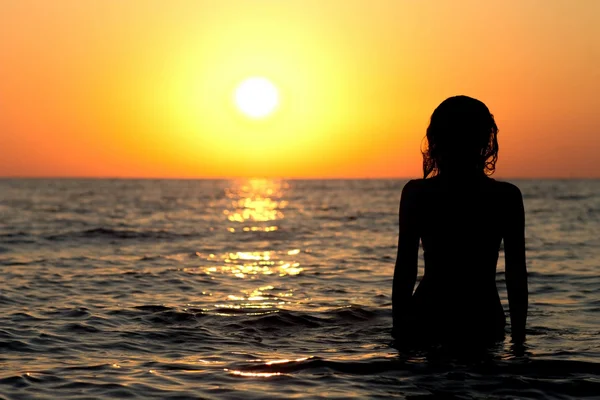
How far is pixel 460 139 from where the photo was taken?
16.2 ft

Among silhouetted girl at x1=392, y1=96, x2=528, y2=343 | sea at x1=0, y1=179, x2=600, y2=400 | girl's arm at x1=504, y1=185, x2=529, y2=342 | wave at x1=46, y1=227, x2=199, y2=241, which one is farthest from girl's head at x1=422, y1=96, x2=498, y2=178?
wave at x1=46, y1=227, x2=199, y2=241

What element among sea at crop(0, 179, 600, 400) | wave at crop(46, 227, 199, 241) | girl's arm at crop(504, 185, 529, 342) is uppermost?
wave at crop(46, 227, 199, 241)

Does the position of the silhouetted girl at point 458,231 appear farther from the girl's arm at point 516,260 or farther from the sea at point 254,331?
the sea at point 254,331

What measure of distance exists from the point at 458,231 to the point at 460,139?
640 mm

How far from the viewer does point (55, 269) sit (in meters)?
15.0

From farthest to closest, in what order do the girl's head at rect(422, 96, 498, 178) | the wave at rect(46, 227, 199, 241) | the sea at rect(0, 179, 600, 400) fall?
the wave at rect(46, 227, 199, 241) < the sea at rect(0, 179, 600, 400) < the girl's head at rect(422, 96, 498, 178)

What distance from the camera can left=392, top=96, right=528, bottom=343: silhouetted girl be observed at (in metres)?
4.95

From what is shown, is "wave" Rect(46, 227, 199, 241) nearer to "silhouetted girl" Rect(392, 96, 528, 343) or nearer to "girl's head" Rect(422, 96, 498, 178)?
"silhouetted girl" Rect(392, 96, 528, 343)

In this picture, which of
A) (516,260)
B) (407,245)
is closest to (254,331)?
(407,245)

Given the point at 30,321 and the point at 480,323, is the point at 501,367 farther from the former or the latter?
the point at 30,321

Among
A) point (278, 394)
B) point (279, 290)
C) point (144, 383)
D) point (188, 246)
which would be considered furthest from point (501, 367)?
point (188, 246)

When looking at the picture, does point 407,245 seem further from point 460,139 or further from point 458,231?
point 460,139

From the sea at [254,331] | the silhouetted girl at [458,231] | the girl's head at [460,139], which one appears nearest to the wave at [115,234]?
the sea at [254,331]

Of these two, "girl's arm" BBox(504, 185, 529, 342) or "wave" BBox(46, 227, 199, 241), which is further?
"wave" BBox(46, 227, 199, 241)
